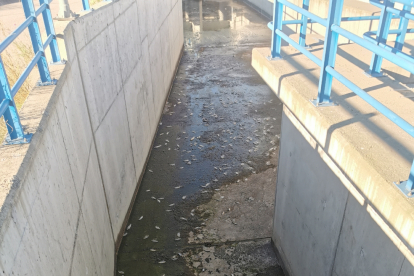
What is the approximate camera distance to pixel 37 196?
→ 95.5 inches

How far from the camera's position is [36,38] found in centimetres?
318

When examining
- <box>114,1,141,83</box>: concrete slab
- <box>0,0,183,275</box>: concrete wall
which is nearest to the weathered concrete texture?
<box>0,0,183,275</box>: concrete wall

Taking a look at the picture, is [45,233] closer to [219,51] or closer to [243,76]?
[243,76]

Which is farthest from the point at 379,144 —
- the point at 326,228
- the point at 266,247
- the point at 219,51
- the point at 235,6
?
the point at 235,6

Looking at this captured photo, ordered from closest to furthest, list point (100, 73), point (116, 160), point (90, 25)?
point (90, 25) < point (100, 73) < point (116, 160)

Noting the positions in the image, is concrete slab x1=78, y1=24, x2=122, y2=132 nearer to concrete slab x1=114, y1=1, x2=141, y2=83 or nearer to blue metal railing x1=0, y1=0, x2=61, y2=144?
concrete slab x1=114, y1=1, x2=141, y2=83

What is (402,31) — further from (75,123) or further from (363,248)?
(75,123)

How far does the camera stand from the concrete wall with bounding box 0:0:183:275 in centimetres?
228

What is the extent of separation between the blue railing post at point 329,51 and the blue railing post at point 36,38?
2600 mm

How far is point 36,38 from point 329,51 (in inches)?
105

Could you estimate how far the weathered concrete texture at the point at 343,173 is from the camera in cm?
256

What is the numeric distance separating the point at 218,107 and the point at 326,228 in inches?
288

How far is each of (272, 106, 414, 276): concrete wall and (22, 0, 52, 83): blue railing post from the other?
299cm

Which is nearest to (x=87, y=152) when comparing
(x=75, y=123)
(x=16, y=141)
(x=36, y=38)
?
(x=75, y=123)
